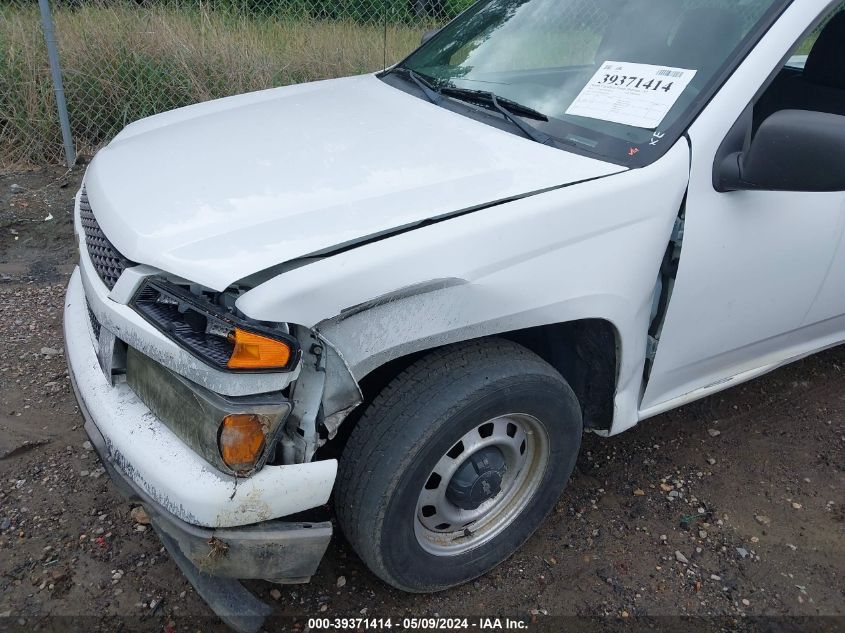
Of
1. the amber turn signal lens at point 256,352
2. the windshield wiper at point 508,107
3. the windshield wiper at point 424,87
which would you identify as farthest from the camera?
the windshield wiper at point 424,87

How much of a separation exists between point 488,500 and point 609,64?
5.00 feet

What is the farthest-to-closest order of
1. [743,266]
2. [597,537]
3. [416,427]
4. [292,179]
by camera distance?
[597,537] → [743,266] → [292,179] → [416,427]

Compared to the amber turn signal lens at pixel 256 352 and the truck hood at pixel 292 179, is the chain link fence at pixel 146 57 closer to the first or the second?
the truck hood at pixel 292 179

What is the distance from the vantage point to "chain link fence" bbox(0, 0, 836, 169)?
539 centimetres

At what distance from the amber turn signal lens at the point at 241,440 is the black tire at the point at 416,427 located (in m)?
0.32

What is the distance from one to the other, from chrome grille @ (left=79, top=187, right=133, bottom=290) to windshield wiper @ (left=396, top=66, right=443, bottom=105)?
126 cm

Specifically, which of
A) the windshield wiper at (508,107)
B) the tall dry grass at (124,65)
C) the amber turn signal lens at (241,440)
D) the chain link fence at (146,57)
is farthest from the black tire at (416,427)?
the tall dry grass at (124,65)

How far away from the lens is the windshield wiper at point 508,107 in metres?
2.19

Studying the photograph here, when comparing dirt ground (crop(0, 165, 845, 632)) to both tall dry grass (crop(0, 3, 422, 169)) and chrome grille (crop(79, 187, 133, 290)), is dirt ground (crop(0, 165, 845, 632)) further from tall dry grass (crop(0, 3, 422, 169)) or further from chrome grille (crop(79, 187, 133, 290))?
tall dry grass (crop(0, 3, 422, 169))

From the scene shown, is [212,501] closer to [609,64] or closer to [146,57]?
[609,64]

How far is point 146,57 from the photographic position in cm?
572

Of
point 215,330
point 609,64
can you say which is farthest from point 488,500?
point 609,64

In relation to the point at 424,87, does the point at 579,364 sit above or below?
below

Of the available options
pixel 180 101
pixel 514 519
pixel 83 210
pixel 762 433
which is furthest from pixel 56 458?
pixel 180 101
